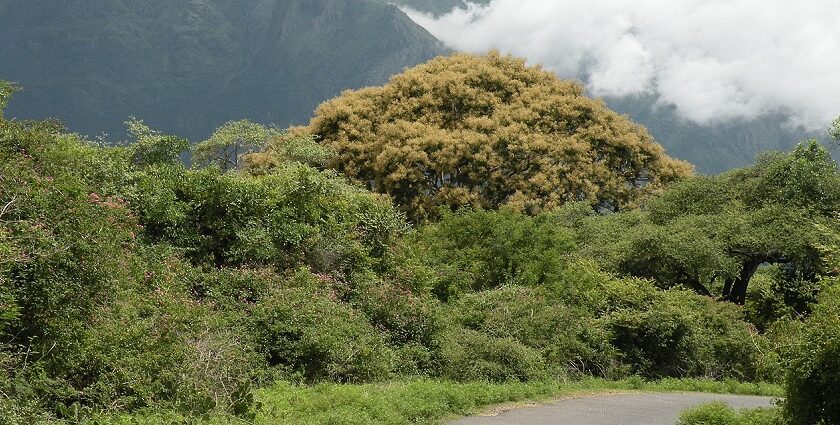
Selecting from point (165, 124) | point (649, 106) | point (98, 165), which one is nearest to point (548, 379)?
point (98, 165)

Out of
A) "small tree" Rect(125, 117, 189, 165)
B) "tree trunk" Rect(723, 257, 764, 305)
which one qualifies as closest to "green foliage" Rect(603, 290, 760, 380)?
"tree trunk" Rect(723, 257, 764, 305)

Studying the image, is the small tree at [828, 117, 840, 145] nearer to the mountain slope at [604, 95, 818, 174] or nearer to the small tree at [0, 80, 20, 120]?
the small tree at [0, 80, 20, 120]

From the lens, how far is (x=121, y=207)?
46.0 ft

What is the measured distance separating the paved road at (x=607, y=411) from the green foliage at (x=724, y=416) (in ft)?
0.97

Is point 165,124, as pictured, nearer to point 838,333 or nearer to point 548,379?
point 548,379

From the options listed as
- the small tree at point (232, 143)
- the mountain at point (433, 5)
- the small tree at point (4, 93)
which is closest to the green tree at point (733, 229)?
the small tree at point (232, 143)

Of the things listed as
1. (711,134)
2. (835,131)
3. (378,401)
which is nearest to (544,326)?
(378,401)

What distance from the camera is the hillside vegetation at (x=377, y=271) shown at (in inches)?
371

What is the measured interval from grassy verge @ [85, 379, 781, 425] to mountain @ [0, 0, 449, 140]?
2555 inches

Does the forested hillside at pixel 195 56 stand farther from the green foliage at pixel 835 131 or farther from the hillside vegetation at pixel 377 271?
the green foliage at pixel 835 131

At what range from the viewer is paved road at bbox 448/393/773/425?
37.4ft

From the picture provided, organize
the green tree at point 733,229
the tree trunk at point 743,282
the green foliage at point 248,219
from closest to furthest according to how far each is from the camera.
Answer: the green foliage at point 248,219
the green tree at point 733,229
the tree trunk at point 743,282

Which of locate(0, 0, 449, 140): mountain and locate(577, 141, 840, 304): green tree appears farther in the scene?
locate(0, 0, 449, 140): mountain

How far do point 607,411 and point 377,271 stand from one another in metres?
7.85
